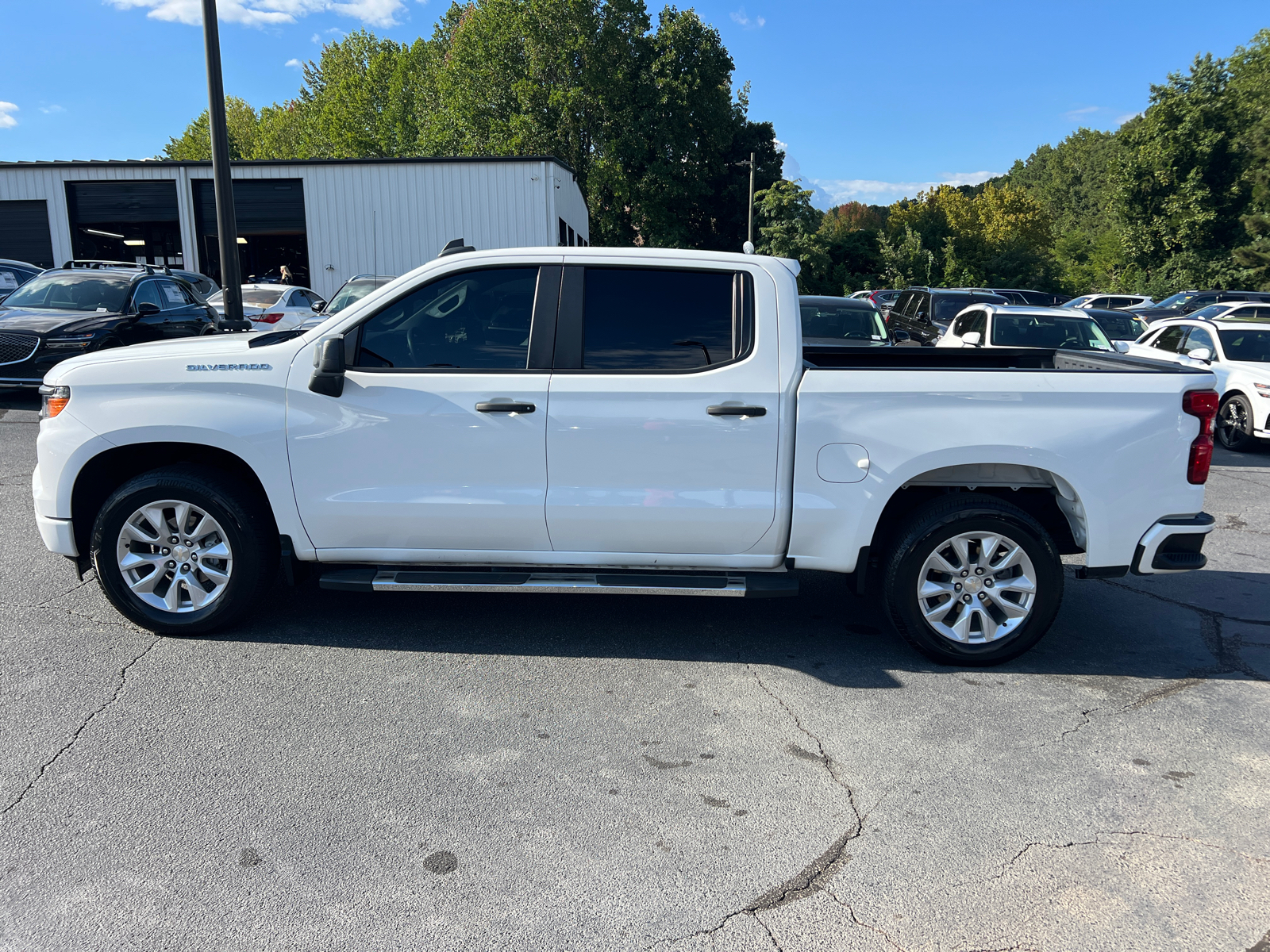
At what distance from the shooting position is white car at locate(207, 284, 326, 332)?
57.2 feet

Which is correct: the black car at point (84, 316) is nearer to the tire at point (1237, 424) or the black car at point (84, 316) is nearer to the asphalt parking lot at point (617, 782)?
the asphalt parking lot at point (617, 782)

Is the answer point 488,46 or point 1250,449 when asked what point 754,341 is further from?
point 488,46

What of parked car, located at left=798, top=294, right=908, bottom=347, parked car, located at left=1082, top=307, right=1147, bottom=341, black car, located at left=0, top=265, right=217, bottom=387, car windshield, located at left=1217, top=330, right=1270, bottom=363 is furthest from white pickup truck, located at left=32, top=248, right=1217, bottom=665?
parked car, located at left=1082, top=307, right=1147, bottom=341

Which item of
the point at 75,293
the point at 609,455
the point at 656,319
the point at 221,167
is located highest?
the point at 221,167

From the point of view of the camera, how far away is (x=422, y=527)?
4.54 meters

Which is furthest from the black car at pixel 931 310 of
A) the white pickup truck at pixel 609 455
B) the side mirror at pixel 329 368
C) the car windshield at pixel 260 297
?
the side mirror at pixel 329 368

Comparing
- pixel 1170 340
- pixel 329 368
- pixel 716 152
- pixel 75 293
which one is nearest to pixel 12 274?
pixel 75 293

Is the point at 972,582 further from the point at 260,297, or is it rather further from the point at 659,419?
the point at 260,297

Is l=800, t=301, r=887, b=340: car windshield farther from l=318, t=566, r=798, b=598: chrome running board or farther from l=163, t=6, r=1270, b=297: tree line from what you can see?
l=163, t=6, r=1270, b=297: tree line

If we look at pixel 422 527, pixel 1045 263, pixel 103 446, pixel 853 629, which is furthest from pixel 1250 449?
pixel 1045 263

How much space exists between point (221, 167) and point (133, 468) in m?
8.90

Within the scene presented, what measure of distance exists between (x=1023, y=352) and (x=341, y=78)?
62.3m

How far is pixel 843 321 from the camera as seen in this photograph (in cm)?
1213

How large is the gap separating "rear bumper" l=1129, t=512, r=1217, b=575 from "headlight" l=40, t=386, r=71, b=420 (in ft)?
17.4
